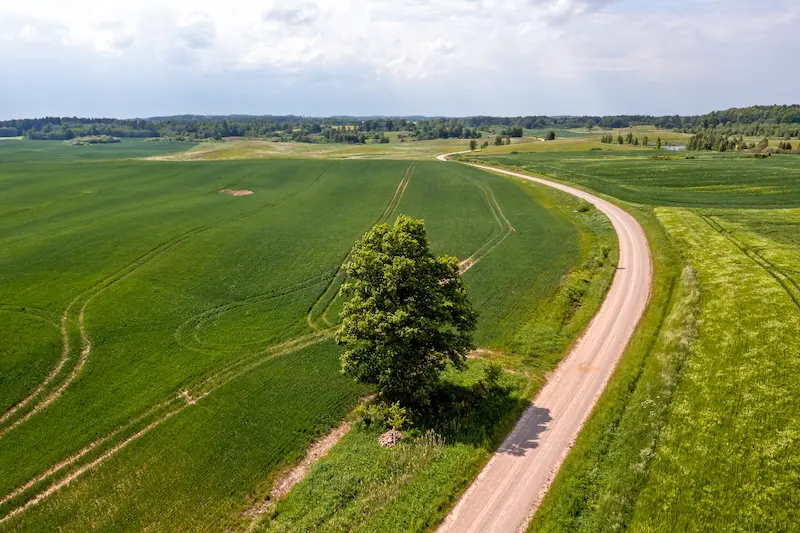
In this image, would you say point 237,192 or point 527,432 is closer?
point 527,432

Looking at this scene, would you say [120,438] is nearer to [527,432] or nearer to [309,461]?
[309,461]

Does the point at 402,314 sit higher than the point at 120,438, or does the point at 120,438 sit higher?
the point at 402,314

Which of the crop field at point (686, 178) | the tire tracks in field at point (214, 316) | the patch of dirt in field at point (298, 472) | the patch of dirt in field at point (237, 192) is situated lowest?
the patch of dirt in field at point (298, 472)

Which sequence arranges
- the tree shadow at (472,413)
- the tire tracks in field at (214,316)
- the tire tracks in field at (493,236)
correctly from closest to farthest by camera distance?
the tree shadow at (472,413) < the tire tracks in field at (214,316) < the tire tracks in field at (493,236)

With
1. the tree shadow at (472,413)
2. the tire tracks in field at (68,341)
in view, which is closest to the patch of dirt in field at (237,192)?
the tire tracks in field at (68,341)

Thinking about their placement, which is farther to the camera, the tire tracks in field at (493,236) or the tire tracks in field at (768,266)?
the tire tracks in field at (493,236)

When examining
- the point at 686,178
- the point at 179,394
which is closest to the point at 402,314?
the point at 179,394

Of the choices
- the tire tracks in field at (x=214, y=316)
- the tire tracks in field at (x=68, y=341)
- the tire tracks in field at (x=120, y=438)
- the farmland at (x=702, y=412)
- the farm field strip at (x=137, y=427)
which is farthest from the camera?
the tire tracks in field at (x=214, y=316)

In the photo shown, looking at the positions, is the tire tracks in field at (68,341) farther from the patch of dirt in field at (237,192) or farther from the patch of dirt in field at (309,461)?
the patch of dirt in field at (237,192)
